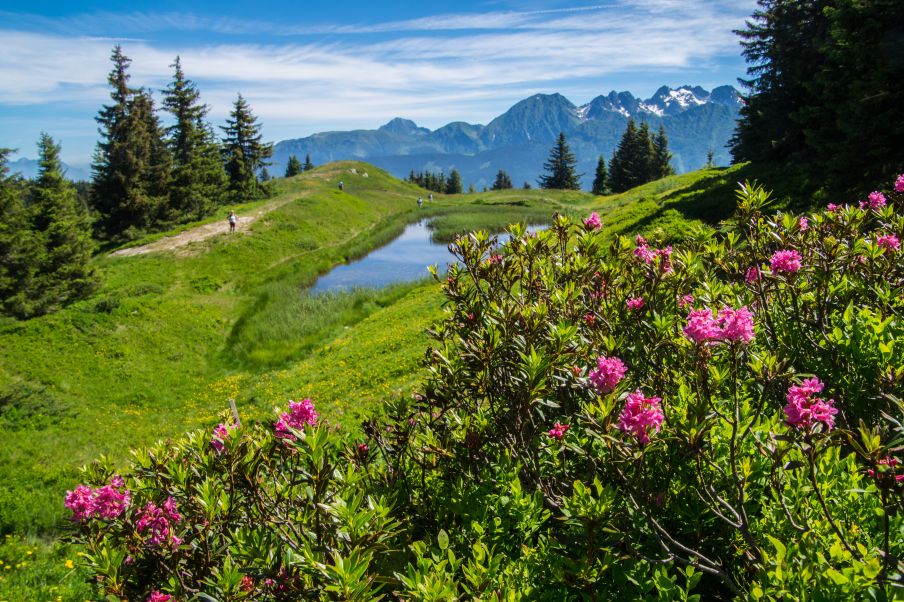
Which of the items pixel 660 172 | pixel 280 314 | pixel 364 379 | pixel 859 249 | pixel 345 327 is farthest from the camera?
pixel 660 172

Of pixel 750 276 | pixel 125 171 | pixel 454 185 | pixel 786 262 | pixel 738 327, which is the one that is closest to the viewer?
pixel 738 327

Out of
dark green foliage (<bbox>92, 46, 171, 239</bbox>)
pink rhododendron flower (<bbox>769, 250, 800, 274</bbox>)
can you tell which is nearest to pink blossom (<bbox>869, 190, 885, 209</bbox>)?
pink rhododendron flower (<bbox>769, 250, 800, 274</bbox>)

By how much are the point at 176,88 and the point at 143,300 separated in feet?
112

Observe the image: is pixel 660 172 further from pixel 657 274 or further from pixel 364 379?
pixel 657 274

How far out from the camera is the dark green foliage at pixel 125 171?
4316cm

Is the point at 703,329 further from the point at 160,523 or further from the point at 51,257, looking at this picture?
the point at 51,257

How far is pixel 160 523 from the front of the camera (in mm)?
3631

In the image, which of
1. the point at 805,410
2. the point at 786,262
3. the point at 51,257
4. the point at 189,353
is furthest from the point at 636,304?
the point at 51,257

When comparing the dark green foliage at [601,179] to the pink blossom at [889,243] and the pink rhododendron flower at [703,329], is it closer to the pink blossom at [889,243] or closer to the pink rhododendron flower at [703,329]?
the pink blossom at [889,243]

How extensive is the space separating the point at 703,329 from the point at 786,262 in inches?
81.4

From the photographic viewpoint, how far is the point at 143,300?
26047mm

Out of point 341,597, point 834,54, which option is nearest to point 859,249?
point 341,597

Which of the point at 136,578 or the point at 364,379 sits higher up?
the point at 136,578

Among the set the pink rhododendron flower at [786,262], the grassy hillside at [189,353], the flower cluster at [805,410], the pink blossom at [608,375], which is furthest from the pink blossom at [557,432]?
the grassy hillside at [189,353]
